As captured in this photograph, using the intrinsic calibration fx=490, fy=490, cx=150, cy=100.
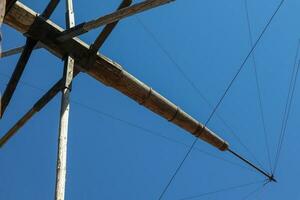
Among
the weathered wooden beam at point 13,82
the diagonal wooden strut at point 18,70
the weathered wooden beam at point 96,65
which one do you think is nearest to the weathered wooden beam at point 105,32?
the weathered wooden beam at point 96,65

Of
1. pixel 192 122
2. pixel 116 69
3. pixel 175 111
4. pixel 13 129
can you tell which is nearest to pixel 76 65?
pixel 116 69

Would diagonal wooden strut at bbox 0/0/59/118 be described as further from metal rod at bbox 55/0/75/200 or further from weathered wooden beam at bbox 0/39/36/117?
metal rod at bbox 55/0/75/200

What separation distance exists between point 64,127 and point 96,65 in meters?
1.68

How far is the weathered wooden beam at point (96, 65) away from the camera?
7141 millimetres

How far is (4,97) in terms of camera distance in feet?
22.5

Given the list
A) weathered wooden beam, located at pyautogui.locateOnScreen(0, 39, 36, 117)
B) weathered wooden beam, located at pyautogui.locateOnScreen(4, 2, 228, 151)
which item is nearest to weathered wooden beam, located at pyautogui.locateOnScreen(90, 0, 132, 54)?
weathered wooden beam, located at pyautogui.locateOnScreen(4, 2, 228, 151)

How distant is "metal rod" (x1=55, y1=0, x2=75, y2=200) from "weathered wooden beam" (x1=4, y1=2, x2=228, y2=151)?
0.23 m

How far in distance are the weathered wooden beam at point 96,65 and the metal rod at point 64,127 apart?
0.75 feet

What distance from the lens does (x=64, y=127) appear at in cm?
664

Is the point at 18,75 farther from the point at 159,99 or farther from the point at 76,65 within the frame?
the point at 159,99

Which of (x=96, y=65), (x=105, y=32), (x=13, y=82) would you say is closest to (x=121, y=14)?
(x=105, y=32)

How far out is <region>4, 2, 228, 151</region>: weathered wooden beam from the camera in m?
7.14

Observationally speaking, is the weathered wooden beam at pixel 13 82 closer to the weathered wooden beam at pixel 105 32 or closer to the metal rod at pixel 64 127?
the metal rod at pixel 64 127

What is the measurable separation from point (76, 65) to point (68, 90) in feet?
2.54
